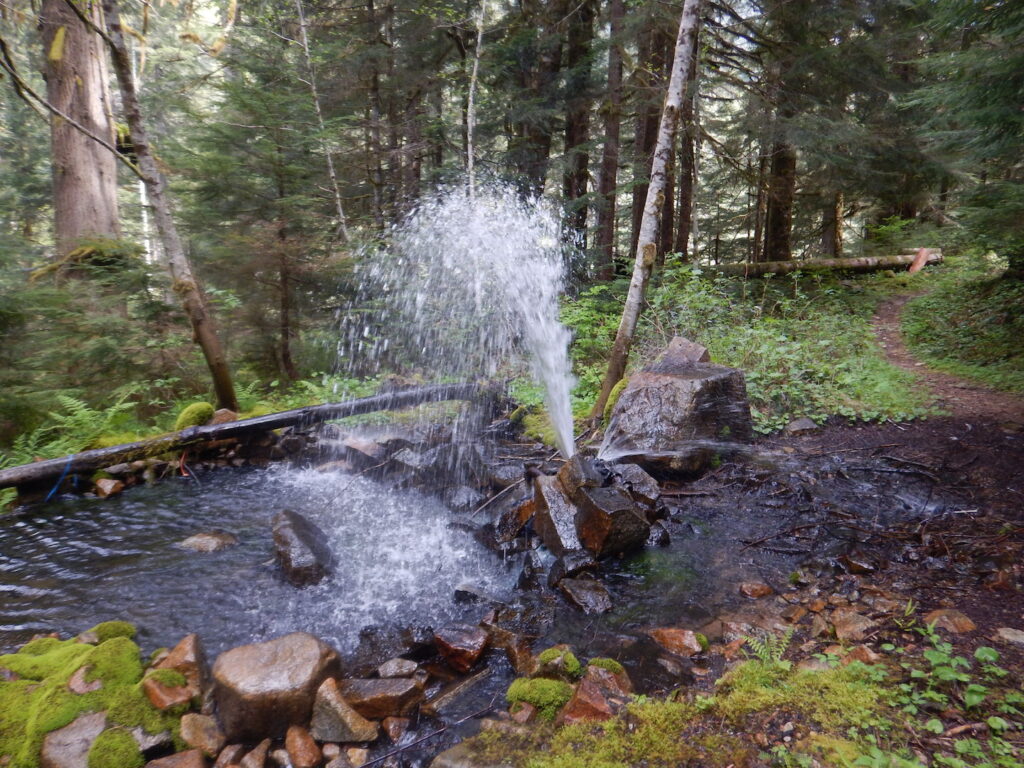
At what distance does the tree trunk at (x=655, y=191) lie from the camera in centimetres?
659

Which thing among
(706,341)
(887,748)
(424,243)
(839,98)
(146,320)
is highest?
(839,98)

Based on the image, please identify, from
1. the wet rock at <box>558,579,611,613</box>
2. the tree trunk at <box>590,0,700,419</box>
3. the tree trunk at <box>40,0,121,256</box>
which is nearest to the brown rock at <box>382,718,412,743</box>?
the wet rock at <box>558,579,611,613</box>

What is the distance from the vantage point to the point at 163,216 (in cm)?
711

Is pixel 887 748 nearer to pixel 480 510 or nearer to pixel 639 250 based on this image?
pixel 480 510

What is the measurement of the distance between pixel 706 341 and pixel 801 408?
234cm

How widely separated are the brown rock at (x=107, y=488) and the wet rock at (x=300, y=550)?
289 centimetres

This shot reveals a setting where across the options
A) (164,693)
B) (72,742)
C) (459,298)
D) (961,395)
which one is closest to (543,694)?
(164,693)

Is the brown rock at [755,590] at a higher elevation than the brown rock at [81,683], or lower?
lower

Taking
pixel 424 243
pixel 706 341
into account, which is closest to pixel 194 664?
pixel 706 341

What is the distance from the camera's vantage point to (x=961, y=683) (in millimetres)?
2482

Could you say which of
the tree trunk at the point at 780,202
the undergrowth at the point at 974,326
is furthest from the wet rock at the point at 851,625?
the tree trunk at the point at 780,202

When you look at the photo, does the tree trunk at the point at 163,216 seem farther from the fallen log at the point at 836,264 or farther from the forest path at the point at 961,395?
the fallen log at the point at 836,264

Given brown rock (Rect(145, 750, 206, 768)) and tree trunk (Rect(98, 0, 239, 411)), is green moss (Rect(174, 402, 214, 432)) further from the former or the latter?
brown rock (Rect(145, 750, 206, 768))

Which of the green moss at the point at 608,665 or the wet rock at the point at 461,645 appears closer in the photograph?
the green moss at the point at 608,665
